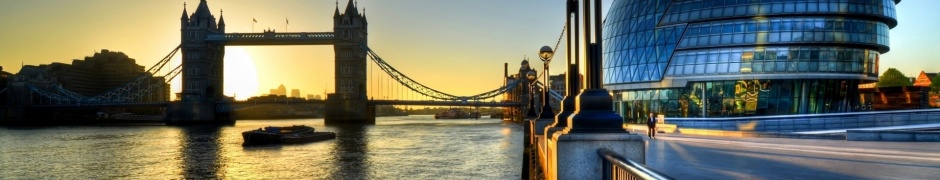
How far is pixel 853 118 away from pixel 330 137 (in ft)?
154

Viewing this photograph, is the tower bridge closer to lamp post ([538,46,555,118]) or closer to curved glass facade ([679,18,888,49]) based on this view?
curved glass facade ([679,18,888,49])

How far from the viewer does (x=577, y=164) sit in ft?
27.7

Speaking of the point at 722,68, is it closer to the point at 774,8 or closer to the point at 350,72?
the point at 774,8

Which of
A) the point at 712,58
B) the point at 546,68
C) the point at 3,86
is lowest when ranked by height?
the point at 546,68

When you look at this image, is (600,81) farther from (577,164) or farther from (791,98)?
(791,98)

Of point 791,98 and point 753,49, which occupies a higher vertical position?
point 753,49

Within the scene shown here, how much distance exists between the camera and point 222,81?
14925 centimetres

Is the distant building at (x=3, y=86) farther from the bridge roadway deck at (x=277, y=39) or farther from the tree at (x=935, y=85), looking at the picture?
the tree at (x=935, y=85)

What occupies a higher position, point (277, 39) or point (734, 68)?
point (277, 39)

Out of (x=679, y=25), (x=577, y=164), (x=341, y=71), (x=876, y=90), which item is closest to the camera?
(x=577, y=164)

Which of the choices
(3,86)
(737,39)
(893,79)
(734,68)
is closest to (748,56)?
(734,68)

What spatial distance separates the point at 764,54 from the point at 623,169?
5514 centimetres

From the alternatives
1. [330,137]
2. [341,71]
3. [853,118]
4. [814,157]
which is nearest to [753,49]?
[853,118]

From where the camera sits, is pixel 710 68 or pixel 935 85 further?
pixel 935 85
